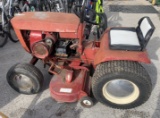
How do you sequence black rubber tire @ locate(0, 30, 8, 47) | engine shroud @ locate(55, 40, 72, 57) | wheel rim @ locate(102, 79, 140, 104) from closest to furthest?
wheel rim @ locate(102, 79, 140, 104) < engine shroud @ locate(55, 40, 72, 57) < black rubber tire @ locate(0, 30, 8, 47)

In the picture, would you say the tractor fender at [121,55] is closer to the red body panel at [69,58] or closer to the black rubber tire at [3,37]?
the red body panel at [69,58]

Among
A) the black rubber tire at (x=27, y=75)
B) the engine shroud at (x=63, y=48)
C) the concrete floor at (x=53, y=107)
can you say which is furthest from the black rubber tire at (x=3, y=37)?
the engine shroud at (x=63, y=48)

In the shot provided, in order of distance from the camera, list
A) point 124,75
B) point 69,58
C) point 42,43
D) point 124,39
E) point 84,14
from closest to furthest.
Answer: point 124,75, point 124,39, point 42,43, point 84,14, point 69,58

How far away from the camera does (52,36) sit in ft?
8.93

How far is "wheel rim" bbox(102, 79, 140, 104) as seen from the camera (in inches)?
98.0

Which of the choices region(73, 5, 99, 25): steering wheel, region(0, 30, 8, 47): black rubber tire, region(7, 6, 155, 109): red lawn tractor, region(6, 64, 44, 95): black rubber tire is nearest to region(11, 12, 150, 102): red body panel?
region(7, 6, 155, 109): red lawn tractor

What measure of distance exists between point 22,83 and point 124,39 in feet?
4.86

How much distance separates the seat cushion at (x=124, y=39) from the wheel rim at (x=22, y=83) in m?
1.21

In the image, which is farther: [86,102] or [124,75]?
[86,102]

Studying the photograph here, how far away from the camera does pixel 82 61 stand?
2.94 meters

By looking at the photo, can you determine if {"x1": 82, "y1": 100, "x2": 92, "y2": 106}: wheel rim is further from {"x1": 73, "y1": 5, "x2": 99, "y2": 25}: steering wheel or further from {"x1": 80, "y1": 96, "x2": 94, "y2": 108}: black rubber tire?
{"x1": 73, "y1": 5, "x2": 99, "y2": 25}: steering wheel

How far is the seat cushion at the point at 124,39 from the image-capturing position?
7.88 feet

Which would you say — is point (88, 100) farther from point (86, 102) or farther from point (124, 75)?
point (124, 75)

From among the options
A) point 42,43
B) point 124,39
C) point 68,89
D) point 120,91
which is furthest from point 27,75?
point 124,39
